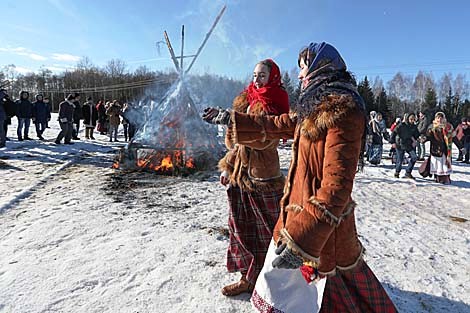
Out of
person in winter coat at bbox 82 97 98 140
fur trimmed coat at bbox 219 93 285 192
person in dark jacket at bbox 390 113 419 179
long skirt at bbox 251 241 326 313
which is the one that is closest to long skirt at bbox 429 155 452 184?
person in dark jacket at bbox 390 113 419 179

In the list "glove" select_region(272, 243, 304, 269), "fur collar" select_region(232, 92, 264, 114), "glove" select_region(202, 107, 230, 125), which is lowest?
"glove" select_region(272, 243, 304, 269)

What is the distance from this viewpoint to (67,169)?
8.18m

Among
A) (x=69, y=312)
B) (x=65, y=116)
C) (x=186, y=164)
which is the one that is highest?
(x=65, y=116)

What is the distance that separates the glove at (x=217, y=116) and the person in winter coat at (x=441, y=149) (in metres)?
8.02

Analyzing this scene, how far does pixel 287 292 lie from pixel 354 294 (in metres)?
0.40

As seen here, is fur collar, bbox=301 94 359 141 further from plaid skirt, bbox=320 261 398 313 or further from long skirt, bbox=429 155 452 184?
long skirt, bbox=429 155 452 184

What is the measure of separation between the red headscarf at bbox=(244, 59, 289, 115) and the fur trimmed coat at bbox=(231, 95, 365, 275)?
735 mm

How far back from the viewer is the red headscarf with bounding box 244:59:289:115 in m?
2.51

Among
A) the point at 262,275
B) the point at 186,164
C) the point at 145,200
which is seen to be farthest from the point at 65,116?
the point at 262,275

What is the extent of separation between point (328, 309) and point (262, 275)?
0.41 m

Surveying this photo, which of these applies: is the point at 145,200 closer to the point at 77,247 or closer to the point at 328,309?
the point at 77,247

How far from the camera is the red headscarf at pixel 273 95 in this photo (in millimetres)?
2510

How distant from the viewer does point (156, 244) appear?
12.5 ft

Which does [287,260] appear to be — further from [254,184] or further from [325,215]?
[254,184]
